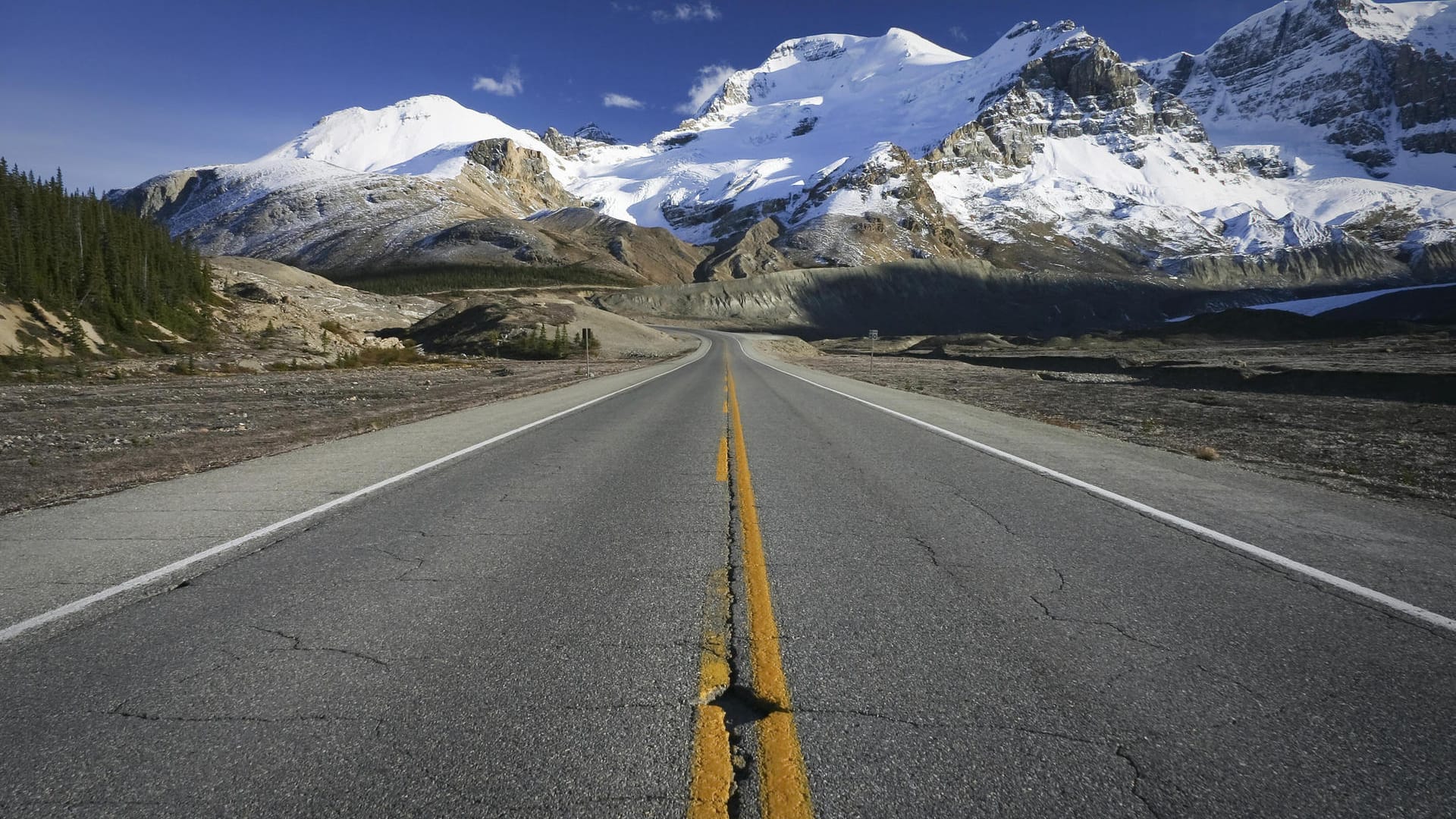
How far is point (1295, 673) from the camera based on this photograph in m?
3.08

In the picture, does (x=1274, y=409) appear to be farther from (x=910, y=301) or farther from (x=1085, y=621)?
(x=910, y=301)

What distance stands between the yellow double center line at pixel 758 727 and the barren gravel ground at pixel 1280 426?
23.7ft

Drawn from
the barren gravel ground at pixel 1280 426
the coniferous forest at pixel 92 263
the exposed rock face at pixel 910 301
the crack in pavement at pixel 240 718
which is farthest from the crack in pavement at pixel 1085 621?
the exposed rock face at pixel 910 301

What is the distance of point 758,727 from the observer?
2605 mm

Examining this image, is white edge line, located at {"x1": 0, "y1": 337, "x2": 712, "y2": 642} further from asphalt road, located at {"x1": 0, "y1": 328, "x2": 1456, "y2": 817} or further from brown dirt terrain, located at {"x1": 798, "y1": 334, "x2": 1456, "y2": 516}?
brown dirt terrain, located at {"x1": 798, "y1": 334, "x2": 1456, "y2": 516}

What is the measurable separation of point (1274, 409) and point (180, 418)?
25.6m

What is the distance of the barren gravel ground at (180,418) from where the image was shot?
778 cm

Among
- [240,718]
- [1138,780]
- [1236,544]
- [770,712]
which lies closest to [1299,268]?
[1236,544]

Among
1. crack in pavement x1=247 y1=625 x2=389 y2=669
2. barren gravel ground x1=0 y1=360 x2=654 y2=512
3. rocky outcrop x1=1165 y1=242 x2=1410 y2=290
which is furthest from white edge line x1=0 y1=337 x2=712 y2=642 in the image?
rocky outcrop x1=1165 y1=242 x2=1410 y2=290

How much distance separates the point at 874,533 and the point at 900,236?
19707cm

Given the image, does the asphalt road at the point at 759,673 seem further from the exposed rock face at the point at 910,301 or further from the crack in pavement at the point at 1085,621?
the exposed rock face at the point at 910,301

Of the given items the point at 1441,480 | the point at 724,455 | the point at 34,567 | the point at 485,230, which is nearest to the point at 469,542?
the point at 34,567

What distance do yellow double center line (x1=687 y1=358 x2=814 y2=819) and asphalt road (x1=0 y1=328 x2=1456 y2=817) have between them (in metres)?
0.01

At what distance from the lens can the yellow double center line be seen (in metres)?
2.20
